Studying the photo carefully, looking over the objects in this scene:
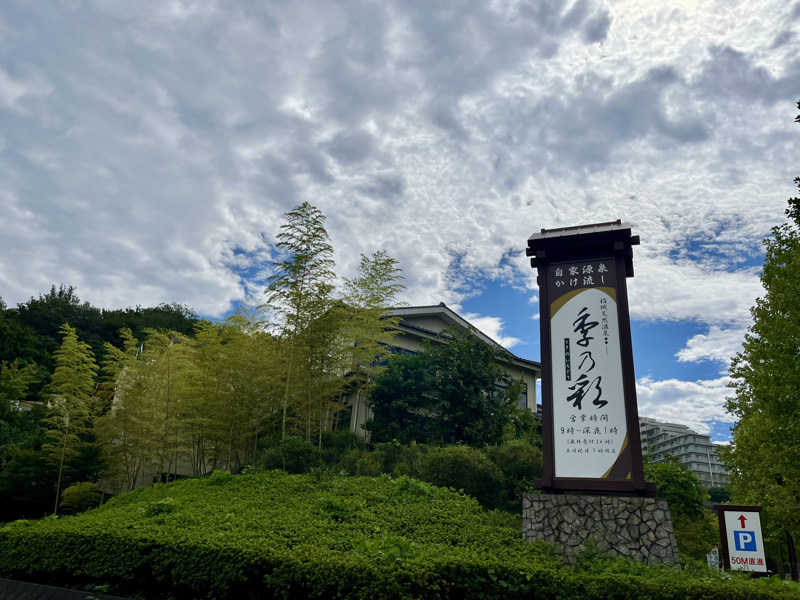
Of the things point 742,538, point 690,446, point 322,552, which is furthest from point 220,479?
point 690,446

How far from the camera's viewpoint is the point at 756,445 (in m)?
10.2

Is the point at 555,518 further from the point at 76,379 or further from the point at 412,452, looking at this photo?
the point at 76,379

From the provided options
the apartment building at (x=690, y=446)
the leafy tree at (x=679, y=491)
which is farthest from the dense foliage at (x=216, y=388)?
the apartment building at (x=690, y=446)

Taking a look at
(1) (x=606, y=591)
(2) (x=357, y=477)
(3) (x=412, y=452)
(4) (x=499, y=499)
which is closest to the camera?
(1) (x=606, y=591)

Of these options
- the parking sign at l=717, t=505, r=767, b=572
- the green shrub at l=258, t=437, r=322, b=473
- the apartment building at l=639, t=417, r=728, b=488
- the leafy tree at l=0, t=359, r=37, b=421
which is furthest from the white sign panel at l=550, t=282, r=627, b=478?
the apartment building at l=639, t=417, r=728, b=488

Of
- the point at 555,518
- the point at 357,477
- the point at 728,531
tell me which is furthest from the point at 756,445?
the point at 357,477

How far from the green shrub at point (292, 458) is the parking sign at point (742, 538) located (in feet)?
20.8

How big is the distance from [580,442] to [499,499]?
2.07 meters

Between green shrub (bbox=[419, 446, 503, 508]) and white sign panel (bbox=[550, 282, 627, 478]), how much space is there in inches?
69.1

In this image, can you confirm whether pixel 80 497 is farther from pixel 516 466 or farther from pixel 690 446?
pixel 690 446

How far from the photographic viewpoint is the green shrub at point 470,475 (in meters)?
8.00

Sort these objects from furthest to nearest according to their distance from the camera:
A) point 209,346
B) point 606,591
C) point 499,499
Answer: point 209,346 → point 499,499 → point 606,591

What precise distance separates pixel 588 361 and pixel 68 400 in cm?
1079

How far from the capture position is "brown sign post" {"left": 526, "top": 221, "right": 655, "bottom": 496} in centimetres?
639
